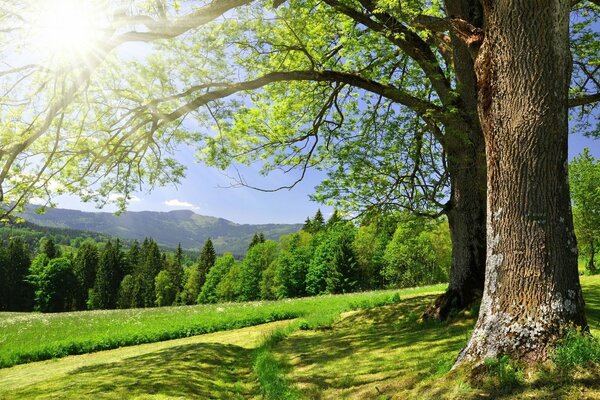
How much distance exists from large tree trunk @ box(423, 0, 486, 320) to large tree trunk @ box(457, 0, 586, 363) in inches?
205

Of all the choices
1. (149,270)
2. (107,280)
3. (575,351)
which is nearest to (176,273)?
(149,270)

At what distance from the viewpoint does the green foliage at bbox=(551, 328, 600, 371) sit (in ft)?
14.6

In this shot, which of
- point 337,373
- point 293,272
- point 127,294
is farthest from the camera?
point 127,294

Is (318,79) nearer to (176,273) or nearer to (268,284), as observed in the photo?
(268,284)

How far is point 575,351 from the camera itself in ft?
14.8

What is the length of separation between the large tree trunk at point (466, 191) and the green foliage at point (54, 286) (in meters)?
105

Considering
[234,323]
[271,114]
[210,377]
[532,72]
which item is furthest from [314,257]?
[532,72]

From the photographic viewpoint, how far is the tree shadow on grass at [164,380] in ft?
24.9

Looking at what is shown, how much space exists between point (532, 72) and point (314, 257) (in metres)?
72.8

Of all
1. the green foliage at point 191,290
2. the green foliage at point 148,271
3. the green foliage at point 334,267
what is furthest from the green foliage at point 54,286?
the green foliage at point 334,267

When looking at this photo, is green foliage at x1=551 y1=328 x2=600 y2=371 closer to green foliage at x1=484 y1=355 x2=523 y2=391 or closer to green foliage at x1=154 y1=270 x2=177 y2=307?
green foliage at x1=484 y1=355 x2=523 y2=391

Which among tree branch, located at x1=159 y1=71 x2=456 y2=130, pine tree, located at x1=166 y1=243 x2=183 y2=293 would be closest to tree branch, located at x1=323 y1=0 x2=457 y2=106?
A: tree branch, located at x1=159 y1=71 x2=456 y2=130

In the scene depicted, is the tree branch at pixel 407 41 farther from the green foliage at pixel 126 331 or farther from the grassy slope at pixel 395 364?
the green foliage at pixel 126 331

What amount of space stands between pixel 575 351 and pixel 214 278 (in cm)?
10288
